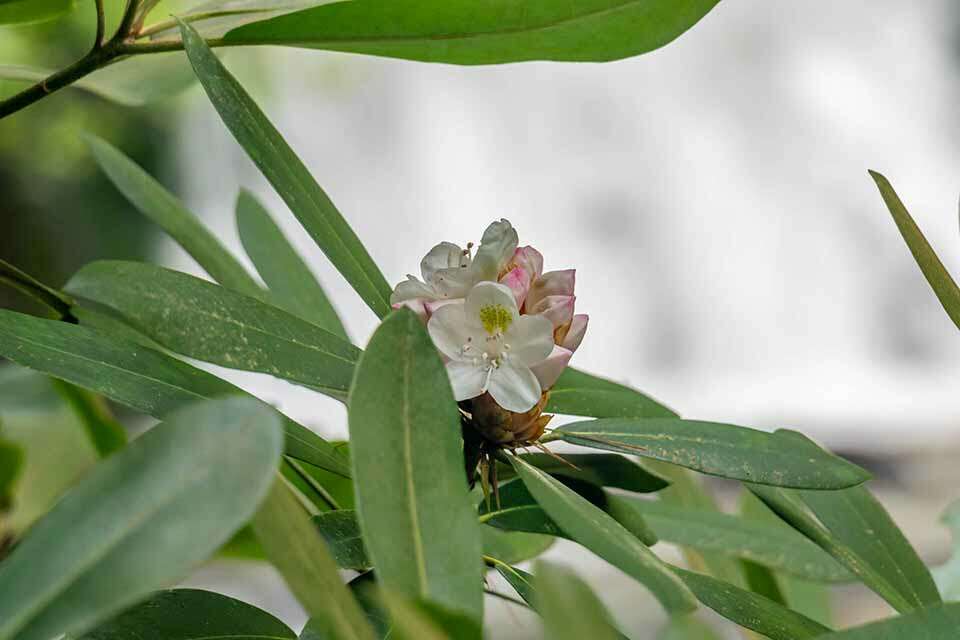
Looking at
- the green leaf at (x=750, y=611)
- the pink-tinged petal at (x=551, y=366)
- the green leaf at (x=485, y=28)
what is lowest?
the green leaf at (x=750, y=611)

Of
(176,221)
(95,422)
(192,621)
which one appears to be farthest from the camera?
(95,422)

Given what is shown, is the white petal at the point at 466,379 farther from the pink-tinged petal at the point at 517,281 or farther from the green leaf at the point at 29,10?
the green leaf at the point at 29,10

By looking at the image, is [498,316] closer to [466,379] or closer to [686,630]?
[466,379]

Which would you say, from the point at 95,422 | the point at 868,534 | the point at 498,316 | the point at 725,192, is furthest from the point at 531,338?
the point at 725,192

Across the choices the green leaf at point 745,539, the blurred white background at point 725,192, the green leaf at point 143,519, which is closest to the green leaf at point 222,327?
the green leaf at point 143,519

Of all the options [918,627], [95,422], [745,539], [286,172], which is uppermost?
[95,422]

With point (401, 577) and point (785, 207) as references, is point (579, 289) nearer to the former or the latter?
point (785, 207)

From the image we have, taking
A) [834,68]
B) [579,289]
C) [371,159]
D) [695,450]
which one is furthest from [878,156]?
[695,450]
